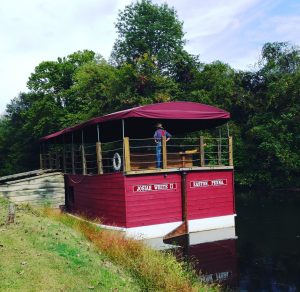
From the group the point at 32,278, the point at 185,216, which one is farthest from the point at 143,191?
the point at 32,278

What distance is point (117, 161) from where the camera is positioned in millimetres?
17156

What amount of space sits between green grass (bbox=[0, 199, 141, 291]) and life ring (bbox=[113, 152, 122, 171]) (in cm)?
490

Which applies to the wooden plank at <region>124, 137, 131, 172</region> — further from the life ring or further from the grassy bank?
the grassy bank

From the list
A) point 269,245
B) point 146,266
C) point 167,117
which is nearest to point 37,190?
point 167,117

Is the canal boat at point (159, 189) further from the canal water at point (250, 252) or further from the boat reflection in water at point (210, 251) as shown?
the canal water at point (250, 252)

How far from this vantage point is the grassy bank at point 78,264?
26.6 ft

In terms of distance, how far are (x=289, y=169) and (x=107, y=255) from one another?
25.0 m

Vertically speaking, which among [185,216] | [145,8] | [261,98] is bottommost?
[185,216]

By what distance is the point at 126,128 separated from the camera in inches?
864

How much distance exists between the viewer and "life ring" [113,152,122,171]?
1638 cm

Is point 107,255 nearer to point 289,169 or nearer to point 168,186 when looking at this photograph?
point 168,186

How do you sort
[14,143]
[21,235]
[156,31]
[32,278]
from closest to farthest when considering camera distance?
[32,278] < [21,235] < [156,31] < [14,143]

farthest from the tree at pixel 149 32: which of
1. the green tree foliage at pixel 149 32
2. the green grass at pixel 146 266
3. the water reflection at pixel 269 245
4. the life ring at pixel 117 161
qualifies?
the green grass at pixel 146 266

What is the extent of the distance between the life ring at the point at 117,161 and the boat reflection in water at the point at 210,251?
318 cm
